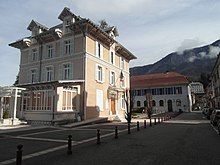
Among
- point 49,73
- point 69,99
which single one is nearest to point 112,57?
point 49,73

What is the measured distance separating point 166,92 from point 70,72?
34056 mm

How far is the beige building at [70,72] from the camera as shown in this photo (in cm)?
1884

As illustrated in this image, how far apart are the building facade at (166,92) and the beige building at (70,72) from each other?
21023 mm

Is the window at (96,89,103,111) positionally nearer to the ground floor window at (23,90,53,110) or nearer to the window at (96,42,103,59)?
the window at (96,42,103,59)

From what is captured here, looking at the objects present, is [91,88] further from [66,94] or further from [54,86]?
[54,86]

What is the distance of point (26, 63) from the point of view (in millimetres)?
25719

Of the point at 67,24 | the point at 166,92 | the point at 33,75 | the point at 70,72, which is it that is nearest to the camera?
the point at 70,72

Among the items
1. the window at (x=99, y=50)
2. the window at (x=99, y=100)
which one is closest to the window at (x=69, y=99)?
the window at (x=99, y=100)

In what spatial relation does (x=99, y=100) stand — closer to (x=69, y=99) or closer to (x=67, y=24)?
(x=69, y=99)

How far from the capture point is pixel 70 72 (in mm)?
21656

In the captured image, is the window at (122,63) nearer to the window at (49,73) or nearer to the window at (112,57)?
the window at (112,57)

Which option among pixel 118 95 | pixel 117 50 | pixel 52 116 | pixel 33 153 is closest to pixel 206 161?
pixel 33 153

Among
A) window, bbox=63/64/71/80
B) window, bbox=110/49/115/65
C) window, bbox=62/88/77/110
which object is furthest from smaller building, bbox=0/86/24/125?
window, bbox=110/49/115/65

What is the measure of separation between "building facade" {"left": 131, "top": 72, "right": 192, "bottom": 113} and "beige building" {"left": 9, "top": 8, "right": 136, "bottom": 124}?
2102 centimetres
